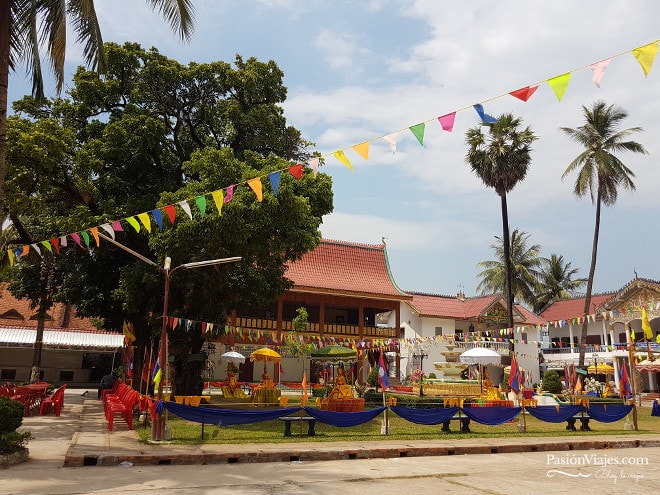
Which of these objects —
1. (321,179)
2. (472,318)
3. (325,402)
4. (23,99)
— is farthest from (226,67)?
(472,318)

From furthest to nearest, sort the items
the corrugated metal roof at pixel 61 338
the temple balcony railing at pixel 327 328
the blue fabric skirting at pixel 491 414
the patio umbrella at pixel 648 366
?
the patio umbrella at pixel 648 366
the temple balcony railing at pixel 327 328
the corrugated metal roof at pixel 61 338
the blue fabric skirting at pixel 491 414

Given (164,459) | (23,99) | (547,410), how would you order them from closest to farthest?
(164,459) → (547,410) → (23,99)

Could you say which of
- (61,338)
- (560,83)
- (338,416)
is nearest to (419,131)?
(560,83)

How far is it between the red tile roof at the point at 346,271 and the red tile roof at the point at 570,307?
701 inches

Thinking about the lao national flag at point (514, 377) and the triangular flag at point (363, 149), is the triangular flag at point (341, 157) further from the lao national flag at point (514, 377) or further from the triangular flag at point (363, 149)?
the lao national flag at point (514, 377)

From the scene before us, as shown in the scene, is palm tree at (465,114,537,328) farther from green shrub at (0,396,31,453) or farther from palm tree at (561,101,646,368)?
green shrub at (0,396,31,453)

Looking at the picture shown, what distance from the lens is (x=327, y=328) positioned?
34.2 m

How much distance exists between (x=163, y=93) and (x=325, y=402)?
13262mm

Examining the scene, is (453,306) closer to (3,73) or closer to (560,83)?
(560,83)

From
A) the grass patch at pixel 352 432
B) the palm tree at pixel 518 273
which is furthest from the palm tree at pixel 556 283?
the grass patch at pixel 352 432

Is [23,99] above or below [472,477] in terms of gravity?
above

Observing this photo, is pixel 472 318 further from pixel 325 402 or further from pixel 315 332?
pixel 325 402

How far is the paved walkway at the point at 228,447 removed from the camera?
1027 centimetres

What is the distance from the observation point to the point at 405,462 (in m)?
11.2
